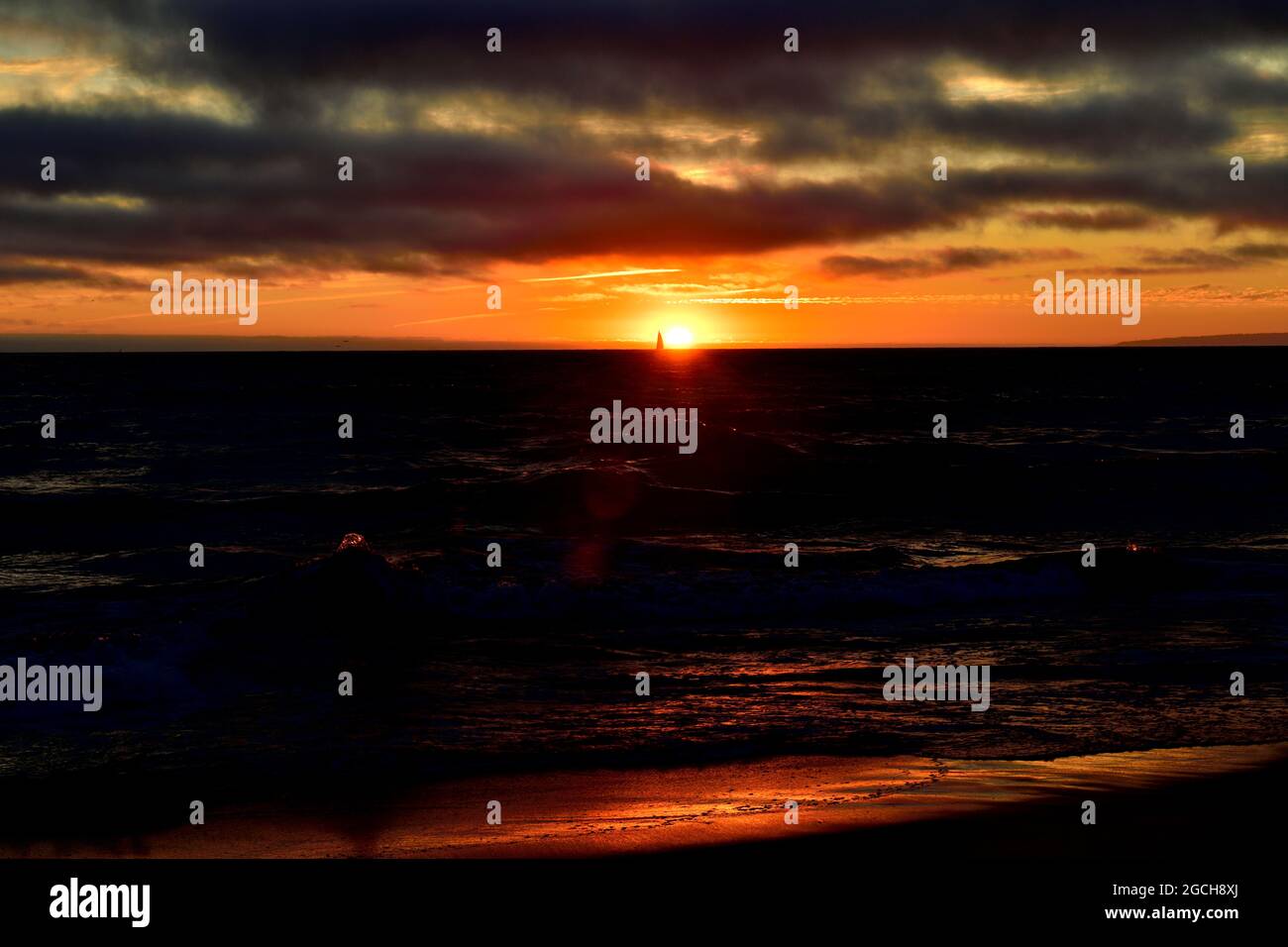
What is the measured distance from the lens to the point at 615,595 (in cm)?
1602

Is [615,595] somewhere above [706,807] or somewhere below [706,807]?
above

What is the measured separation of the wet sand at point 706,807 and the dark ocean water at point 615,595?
1.31 feet

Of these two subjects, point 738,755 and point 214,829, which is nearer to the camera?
point 214,829

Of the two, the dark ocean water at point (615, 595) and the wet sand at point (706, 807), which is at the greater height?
the dark ocean water at point (615, 595)

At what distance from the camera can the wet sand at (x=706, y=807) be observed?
23.3ft

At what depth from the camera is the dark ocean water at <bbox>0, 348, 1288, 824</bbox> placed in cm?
953

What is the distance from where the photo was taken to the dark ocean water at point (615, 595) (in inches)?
375

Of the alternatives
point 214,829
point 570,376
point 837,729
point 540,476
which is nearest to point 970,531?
point 540,476

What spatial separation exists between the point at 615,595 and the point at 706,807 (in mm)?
8294

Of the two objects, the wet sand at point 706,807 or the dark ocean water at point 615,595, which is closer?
the wet sand at point 706,807
